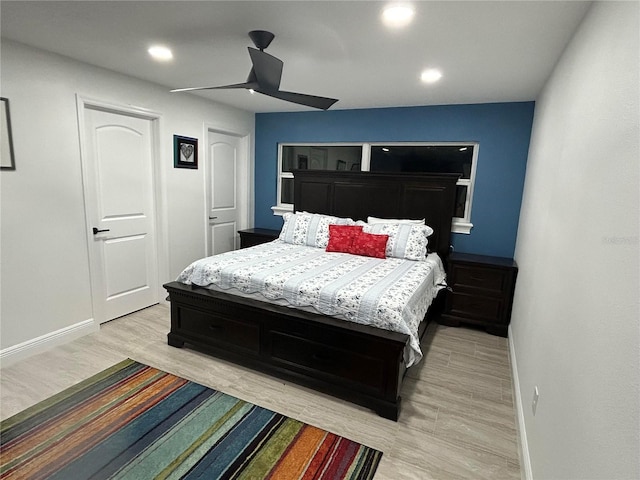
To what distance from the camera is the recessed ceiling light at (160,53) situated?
8.25 feet

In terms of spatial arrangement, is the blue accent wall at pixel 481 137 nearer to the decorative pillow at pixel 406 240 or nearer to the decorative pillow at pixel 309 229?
the decorative pillow at pixel 406 240

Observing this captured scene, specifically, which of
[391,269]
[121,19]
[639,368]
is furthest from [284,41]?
[639,368]

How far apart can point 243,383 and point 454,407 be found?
1481 millimetres

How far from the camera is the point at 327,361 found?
2.39 meters

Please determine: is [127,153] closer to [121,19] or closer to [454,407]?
[121,19]

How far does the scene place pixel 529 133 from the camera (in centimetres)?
352

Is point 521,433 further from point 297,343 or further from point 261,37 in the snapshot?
point 261,37

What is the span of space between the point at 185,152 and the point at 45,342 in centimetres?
224

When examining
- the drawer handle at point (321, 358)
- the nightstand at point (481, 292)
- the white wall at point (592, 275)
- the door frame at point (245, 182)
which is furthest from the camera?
the door frame at point (245, 182)

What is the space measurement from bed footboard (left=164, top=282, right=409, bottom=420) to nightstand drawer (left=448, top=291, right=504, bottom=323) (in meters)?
1.61

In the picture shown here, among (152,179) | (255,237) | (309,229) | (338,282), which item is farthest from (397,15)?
(255,237)

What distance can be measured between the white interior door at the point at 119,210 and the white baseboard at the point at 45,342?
0.14 m

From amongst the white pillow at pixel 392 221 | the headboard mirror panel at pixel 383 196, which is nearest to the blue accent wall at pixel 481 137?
the headboard mirror panel at pixel 383 196

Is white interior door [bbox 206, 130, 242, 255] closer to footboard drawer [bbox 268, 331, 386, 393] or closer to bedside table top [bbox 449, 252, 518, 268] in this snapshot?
footboard drawer [bbox 268, 331, 386, 393]
